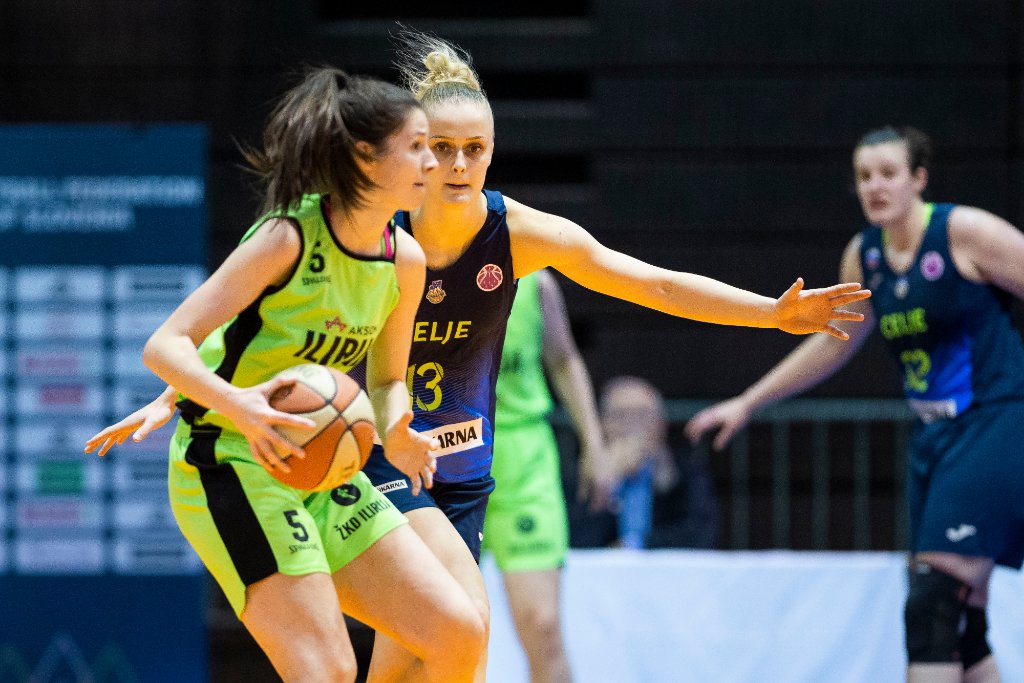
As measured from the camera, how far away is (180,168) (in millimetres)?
6707

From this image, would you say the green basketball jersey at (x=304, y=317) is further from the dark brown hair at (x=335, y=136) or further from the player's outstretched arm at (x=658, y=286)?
the player's outstretched arm at (x=658, y=286)

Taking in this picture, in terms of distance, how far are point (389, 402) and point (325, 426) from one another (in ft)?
1.39

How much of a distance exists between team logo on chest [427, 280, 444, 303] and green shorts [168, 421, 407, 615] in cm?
68

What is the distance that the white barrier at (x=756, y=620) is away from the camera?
5961 millimetres

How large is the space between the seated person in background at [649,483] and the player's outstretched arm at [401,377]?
3.23m

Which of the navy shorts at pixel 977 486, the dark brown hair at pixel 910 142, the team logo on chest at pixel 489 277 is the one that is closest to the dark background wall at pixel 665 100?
the dark brown hair at pixel 910 142

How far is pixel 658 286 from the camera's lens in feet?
13.1

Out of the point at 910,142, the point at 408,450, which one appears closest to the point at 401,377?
the point at 408,450

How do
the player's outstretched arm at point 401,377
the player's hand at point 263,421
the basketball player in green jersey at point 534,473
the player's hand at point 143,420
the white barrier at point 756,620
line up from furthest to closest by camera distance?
the white barrier at point 756,620 < the basketball player in green jersey at point 534,473 < the player's hand at point 143,420 < the player's outstretched arm at point 401,377 < the player's hand at point 263,421

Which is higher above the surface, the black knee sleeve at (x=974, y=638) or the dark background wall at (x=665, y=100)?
the dark background wall at (x=665, y=100)

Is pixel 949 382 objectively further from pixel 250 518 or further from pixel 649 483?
pixel 250 518

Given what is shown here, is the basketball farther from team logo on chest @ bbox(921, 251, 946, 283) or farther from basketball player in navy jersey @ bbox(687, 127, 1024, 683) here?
team logo on chest @ bbox(921, 251, 946, 283)

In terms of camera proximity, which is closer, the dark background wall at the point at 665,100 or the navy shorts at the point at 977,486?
the navy shorts at the point at 977,486

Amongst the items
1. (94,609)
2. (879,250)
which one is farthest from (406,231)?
(94,609)
